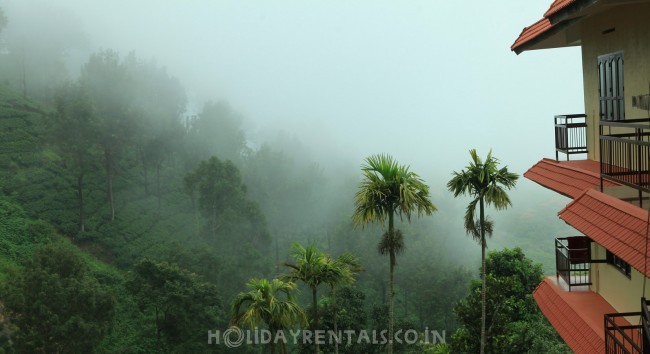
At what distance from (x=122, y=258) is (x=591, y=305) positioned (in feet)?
172

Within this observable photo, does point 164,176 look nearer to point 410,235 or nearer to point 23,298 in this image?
point 410,235

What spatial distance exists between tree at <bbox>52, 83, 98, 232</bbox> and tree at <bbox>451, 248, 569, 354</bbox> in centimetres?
4012

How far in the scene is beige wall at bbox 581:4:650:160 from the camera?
1103 cm

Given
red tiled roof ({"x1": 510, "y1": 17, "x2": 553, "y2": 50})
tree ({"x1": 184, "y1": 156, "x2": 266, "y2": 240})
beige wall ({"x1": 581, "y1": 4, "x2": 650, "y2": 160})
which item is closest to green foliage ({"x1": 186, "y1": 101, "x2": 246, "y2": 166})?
tree ({"x1": 184, "y1": 156, "x2": 266, "y2": 240})

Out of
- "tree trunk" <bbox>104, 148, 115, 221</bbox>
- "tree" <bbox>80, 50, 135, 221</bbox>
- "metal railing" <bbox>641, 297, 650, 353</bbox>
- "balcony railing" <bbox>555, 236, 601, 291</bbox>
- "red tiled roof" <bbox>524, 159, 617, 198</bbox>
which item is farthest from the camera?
"tree" <bbox>80, 50, 135, 221</bbox>

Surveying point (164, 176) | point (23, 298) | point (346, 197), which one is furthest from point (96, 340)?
point (346, 197)

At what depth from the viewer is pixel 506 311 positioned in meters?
34.1

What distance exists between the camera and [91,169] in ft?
214

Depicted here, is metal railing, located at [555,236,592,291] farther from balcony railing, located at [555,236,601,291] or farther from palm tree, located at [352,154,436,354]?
palm tree, located at [352,154,436,354]

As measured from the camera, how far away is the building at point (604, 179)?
29.2ft

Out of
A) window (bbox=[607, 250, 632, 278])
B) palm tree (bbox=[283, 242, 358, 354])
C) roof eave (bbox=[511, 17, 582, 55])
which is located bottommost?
palm tree (bbox=[283, 242, 358, 354])

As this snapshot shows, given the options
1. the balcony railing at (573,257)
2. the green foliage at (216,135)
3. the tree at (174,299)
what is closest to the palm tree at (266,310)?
the balcony railing at (573,257)

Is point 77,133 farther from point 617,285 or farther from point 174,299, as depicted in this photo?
point 617,285

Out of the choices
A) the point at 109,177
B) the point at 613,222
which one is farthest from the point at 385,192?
the point at 109,177
